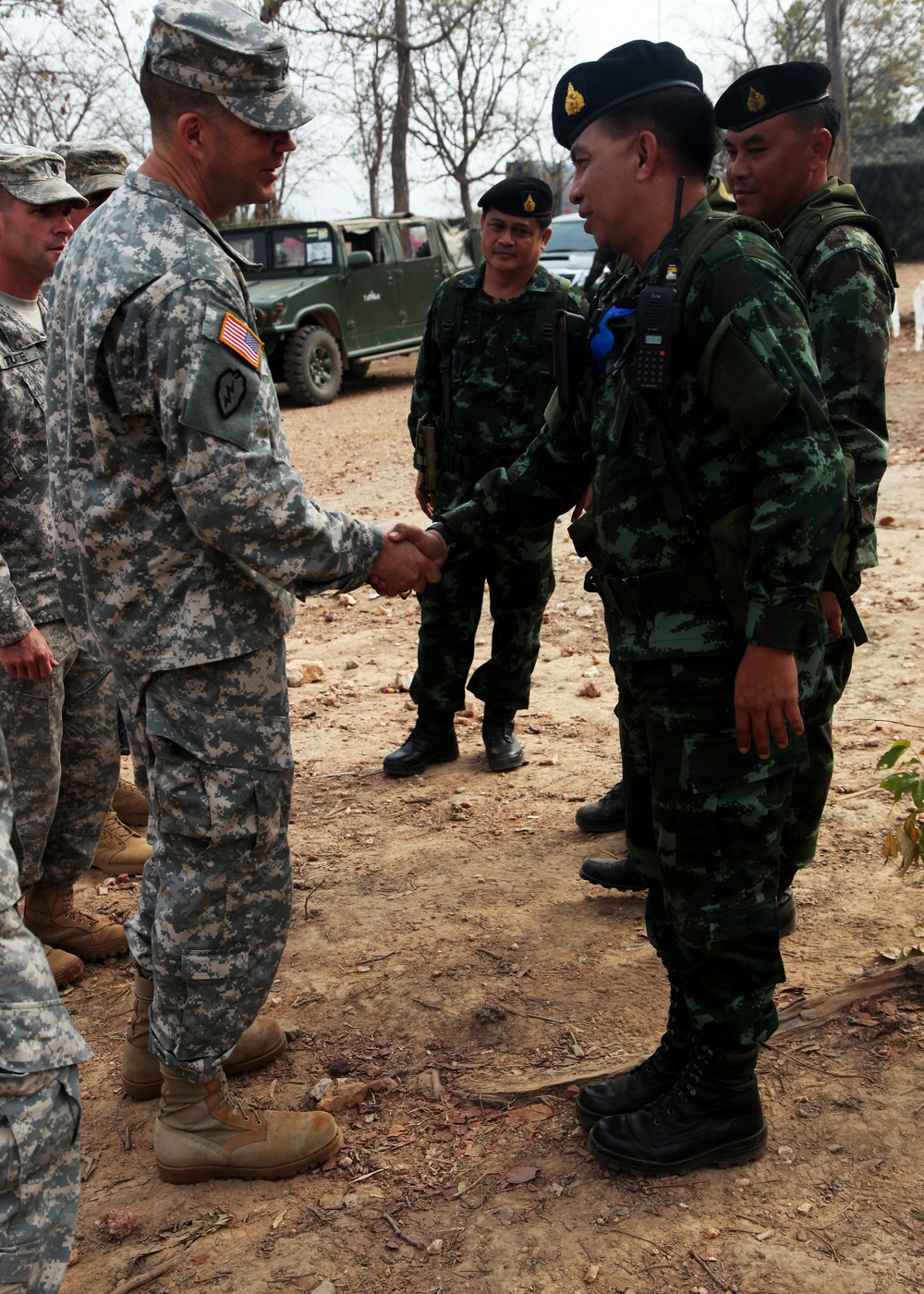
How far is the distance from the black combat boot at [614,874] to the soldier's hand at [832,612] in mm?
1057

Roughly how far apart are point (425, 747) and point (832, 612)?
2.19m

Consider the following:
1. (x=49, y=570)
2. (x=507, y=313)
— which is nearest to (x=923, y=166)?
(x=507, y=313)

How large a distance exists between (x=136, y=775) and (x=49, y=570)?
96 centimetres

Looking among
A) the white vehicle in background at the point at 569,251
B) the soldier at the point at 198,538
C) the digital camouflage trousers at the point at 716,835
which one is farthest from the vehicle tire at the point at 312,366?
the digital camouflage trousers at the point at 716,835

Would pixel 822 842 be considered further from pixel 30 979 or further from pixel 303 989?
pixel 30 979

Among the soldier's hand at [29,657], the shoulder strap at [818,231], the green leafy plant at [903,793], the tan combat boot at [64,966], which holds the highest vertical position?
the shoulder strap at [818,231]

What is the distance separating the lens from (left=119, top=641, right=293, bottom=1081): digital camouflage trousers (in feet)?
7.38

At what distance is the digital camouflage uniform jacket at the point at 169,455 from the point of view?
2.04 meters

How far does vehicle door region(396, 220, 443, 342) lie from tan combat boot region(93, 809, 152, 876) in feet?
Answer: 38.8

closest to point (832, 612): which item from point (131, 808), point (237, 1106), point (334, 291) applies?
point (237, 1106)

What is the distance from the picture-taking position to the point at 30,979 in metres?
1.65

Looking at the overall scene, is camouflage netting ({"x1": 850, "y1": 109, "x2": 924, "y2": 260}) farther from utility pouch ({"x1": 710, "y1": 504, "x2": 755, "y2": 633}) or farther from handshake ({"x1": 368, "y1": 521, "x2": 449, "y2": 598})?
utility pouch ({"x1": 710, "y1": 504, "x2": 755, "y2": 633})

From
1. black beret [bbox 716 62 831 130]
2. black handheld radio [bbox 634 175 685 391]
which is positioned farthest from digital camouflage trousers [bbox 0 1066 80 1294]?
black beret [bbox 716 62 831 130]

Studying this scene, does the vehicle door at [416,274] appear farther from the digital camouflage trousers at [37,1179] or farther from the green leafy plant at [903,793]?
the digital camouflage trousers at [37,1179]
